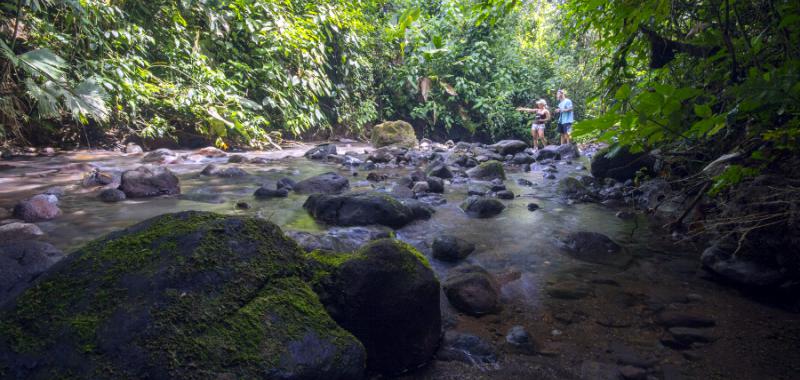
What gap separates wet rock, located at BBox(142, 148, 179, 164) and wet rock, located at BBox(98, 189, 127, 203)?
3.12 meters

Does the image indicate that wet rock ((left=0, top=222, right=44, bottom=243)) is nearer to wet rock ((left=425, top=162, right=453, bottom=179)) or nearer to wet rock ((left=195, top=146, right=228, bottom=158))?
wet rock ((left=425, top=162, right=453, bottom=179))

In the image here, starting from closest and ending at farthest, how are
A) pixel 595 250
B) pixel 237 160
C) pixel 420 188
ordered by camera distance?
1. pixel 595 250
2. pixel 420 188
3. pixel 237 160

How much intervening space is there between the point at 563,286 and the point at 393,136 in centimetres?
1064

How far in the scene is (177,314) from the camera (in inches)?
55.3

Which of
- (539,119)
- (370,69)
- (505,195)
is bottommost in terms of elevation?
(505,195)

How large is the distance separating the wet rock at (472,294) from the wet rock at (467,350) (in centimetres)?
32

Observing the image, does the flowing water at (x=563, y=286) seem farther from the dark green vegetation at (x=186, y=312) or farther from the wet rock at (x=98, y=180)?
the dark green vegetation at (x=186, y=312)

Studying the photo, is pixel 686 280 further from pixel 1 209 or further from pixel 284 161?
pixel 284 161

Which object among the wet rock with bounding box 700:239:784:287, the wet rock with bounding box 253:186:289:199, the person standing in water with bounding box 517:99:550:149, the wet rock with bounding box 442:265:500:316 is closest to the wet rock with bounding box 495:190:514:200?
the wet rock with bounding box 253:186:289:199

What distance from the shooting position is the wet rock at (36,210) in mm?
3946

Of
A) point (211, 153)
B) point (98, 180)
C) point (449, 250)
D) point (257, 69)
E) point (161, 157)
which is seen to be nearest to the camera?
point (449, 250)

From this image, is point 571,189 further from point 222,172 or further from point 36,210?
point 36,210

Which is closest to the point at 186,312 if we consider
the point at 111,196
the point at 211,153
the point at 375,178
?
the point at 111,196

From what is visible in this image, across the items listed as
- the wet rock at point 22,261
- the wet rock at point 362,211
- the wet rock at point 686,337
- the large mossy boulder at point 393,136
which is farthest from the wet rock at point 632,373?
the large mossy boulder at point 393,136
